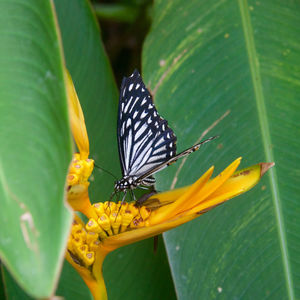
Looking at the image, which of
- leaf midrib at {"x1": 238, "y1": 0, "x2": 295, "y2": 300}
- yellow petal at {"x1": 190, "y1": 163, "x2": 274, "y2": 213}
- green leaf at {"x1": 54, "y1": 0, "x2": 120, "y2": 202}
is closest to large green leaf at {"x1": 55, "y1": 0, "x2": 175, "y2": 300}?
green leaf at {"x1": 54, "y1": 0, "x2": 120, "y2": 202}

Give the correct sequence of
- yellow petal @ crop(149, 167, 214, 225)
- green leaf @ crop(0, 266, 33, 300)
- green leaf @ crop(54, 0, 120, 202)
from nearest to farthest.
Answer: yellow petal @ crop(149, 167, 214, 225), green leaf @ crop(0, 266, 33, 300), green leaf @ crop(54, 0, 120, 202)

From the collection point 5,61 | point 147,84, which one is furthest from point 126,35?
point 5,61

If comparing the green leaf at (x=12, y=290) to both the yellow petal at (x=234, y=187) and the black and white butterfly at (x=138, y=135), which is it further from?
the yellow petal at (x=234, y=187)

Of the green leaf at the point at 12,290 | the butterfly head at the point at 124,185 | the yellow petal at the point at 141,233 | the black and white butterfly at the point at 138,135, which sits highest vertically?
the black and white butterfly at the point at 138,135

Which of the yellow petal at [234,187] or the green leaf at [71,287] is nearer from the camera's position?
the yellow petal at [234,187]

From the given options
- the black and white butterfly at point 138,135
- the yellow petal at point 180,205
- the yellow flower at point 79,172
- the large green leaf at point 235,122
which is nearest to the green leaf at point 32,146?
the yellow flower at point 79,172

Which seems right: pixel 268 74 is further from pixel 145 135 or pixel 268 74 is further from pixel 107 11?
pixel 107 11

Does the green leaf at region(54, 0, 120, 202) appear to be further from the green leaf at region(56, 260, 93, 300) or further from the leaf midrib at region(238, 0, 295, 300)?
the leaf midrib at region(238, 0, 295, 300)
